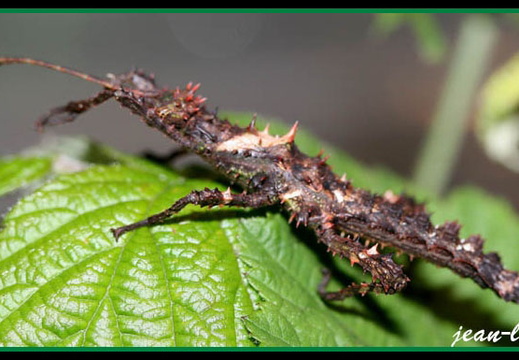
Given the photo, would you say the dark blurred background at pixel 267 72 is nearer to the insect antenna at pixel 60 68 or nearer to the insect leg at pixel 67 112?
the insect leg at pixel 67 112

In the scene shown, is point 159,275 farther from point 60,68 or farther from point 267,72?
point 267,72

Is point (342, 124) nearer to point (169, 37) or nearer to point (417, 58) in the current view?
point (417, 58)

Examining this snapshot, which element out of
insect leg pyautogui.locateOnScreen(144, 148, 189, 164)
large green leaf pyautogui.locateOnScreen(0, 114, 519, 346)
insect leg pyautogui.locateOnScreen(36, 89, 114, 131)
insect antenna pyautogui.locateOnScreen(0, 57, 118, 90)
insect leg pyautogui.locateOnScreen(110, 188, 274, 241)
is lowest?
large green leaf pyautogui.locateOnScreen(0, 114, 519, 346)

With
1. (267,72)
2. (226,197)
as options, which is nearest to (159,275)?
(226,197)

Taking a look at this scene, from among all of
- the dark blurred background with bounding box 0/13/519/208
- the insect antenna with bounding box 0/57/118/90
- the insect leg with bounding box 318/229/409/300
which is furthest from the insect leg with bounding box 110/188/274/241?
the dark blurred background with bounding box 0/13/519/208

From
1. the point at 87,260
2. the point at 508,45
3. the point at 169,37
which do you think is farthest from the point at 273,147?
the point at 508,45

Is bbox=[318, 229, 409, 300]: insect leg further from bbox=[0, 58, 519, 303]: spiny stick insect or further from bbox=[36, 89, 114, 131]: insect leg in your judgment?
bbox=[36, 89, 114, 131]: insect leg
